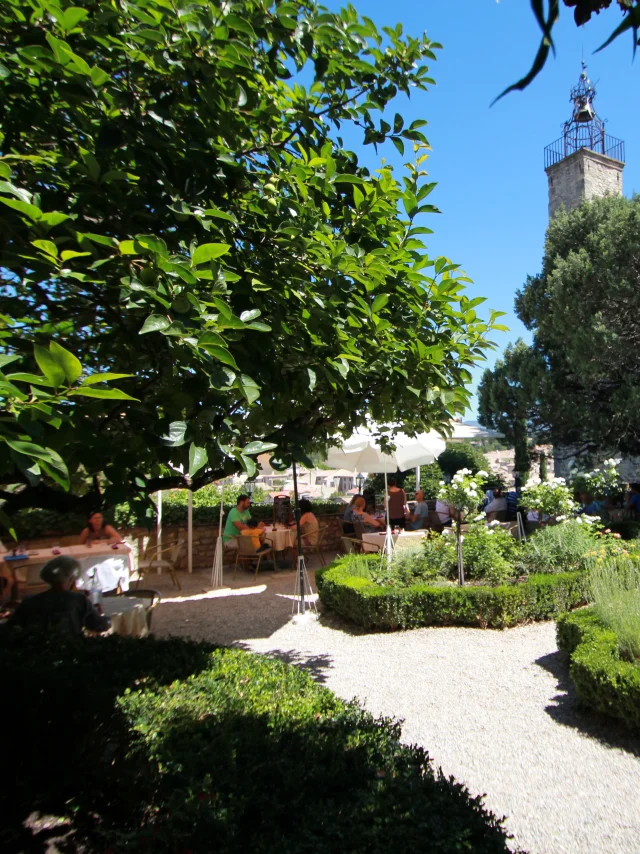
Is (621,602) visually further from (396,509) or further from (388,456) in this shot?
→ (396,509)

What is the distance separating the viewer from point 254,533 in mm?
10016

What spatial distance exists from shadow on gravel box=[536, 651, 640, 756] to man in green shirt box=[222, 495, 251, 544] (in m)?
6.25

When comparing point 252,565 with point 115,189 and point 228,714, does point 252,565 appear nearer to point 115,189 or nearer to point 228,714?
point 228,714

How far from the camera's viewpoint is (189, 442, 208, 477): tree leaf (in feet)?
5.54

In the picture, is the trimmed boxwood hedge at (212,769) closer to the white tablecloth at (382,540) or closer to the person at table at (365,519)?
the white tablecloth at (382,540)

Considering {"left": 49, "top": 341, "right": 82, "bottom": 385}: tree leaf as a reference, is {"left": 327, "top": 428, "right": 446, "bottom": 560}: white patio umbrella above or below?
above

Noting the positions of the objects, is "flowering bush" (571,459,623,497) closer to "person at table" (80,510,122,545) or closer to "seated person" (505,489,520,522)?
"seated person" (505,489,520,522)

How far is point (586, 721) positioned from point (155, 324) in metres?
4.60

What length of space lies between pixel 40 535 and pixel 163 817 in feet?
28.2

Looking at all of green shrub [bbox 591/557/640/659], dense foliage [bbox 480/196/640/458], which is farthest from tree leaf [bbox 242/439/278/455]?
dense foliage [bbox 480/196/640/458]

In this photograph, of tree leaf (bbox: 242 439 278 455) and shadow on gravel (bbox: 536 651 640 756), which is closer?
tree leaf (bbox: 242 439 278 455)

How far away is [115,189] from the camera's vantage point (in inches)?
92.8

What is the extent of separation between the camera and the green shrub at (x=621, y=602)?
4.80 meters

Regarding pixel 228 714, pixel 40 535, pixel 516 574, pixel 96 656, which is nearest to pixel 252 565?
pixel 40 535
